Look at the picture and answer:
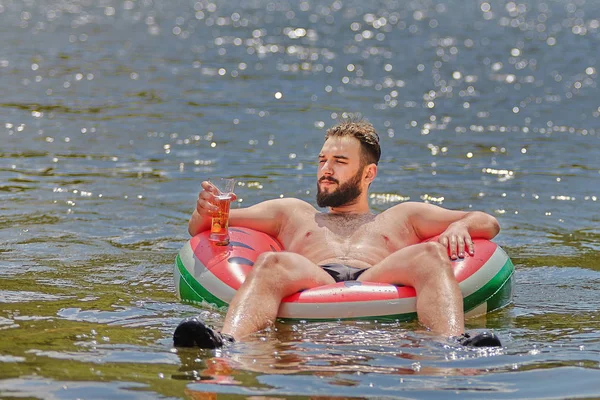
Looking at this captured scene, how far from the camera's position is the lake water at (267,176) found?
5172 millimetres

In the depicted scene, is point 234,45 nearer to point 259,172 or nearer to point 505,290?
point 259,172

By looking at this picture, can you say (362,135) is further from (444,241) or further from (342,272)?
(342,272)

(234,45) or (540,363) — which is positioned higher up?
(234,45)

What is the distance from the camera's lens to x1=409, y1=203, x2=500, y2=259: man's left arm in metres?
6.74

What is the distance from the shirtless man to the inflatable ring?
0.10m

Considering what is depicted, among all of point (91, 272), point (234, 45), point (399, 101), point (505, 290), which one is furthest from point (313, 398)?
point (234, 45)

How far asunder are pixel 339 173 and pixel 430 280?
1251mm

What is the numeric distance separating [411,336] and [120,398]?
1813 mm

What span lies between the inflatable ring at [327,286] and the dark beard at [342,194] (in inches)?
18.4

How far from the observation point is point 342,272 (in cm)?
659

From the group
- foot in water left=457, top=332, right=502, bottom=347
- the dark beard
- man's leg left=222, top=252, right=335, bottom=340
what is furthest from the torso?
foot in water left=457, top=332, right=502, bottom=347

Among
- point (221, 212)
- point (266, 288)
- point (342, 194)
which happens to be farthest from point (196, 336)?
point (342, 194)

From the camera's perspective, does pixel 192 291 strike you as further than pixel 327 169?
No

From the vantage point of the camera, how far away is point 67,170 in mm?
11641
